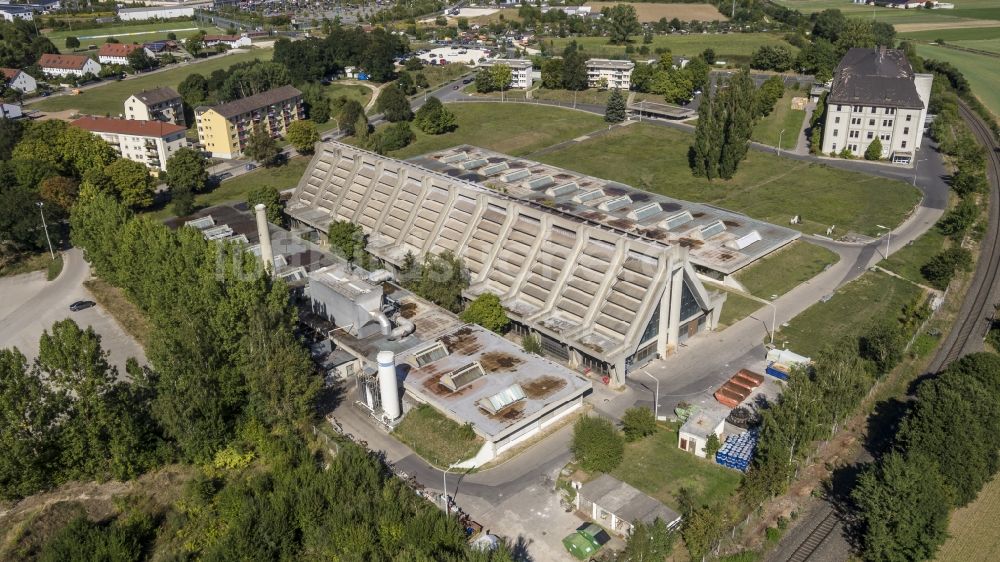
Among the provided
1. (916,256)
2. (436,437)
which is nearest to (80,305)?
(436,437)

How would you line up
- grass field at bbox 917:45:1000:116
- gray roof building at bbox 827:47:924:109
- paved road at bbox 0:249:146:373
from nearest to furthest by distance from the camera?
paved road at bbox 0:249:146:373 < gray roof building at bbox 827:47:924:109 < grass field at bbox 917:45:1000:116

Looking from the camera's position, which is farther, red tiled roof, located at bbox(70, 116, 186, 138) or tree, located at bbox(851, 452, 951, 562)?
red tiled roof, located at bbox(70, 116, 186, 138)

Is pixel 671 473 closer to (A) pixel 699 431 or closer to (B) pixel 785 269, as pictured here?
(A) pixel 699 431

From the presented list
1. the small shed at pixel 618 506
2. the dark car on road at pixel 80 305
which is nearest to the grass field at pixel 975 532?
the small shed at pixel 618 506

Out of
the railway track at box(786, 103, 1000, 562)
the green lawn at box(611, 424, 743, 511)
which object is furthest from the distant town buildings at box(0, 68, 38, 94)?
the railway track at box(786, 103, 1000, 562)

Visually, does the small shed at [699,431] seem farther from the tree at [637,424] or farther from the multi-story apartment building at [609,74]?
the multi-story apartment building at [609,74]

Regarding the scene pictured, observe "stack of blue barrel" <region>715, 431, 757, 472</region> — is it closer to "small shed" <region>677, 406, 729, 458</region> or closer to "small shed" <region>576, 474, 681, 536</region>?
"small shed" <region>677, 406, 729, 458</region>
